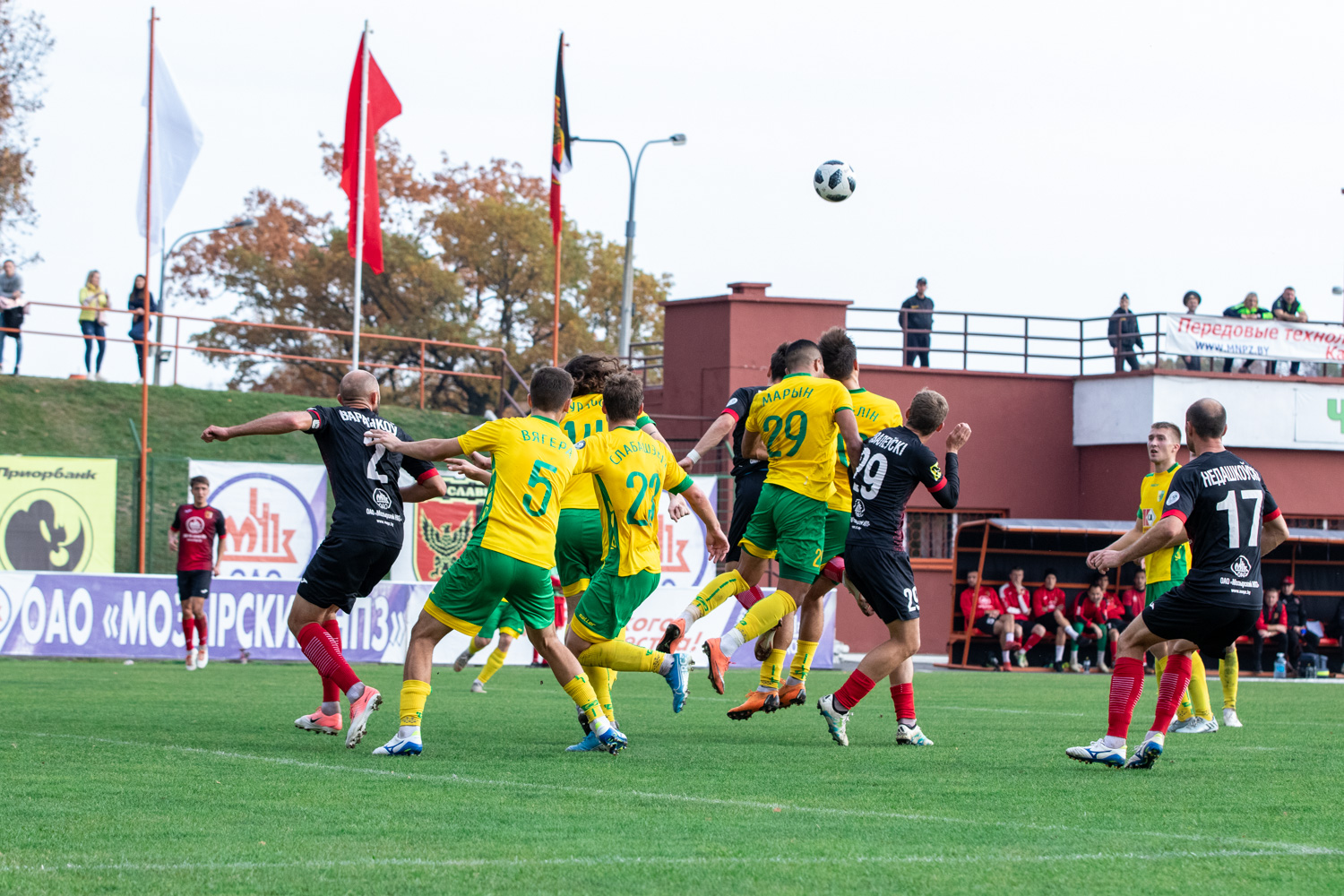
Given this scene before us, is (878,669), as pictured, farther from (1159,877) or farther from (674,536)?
(674,536)

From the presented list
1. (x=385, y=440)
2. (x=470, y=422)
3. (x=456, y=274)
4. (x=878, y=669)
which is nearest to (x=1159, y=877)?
(x=878, y=669)

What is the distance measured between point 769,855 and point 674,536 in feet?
53.8

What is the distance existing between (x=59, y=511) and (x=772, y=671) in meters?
15.0

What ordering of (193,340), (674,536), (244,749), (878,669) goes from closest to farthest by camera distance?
(244,749) → (878,669) → (674,536) → (193,340)

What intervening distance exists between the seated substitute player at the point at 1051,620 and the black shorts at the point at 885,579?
48.3ft

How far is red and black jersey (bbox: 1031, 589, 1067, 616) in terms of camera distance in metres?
23.5

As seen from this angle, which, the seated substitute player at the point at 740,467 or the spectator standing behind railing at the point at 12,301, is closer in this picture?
the seated substitute player at the point at 740,467

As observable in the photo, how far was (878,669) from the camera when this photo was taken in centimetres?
909

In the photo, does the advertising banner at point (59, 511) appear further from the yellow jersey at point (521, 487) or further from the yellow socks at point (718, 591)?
the yellow jersey at point (521, 487)

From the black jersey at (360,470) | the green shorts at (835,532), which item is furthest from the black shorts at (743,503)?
the black jersey at (360,470)

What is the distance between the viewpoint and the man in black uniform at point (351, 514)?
878 centimetres

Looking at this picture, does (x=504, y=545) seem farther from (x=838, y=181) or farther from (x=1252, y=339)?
(x=1252, y=339)

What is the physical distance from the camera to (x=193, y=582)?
1730 centimetres

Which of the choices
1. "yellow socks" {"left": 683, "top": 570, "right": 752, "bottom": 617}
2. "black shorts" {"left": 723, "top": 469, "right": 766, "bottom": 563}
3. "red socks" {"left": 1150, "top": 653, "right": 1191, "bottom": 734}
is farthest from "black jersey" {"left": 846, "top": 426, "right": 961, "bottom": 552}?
"red socks" {"left": 1150, "top": 653, "right": 1191, "bottom": 734}
